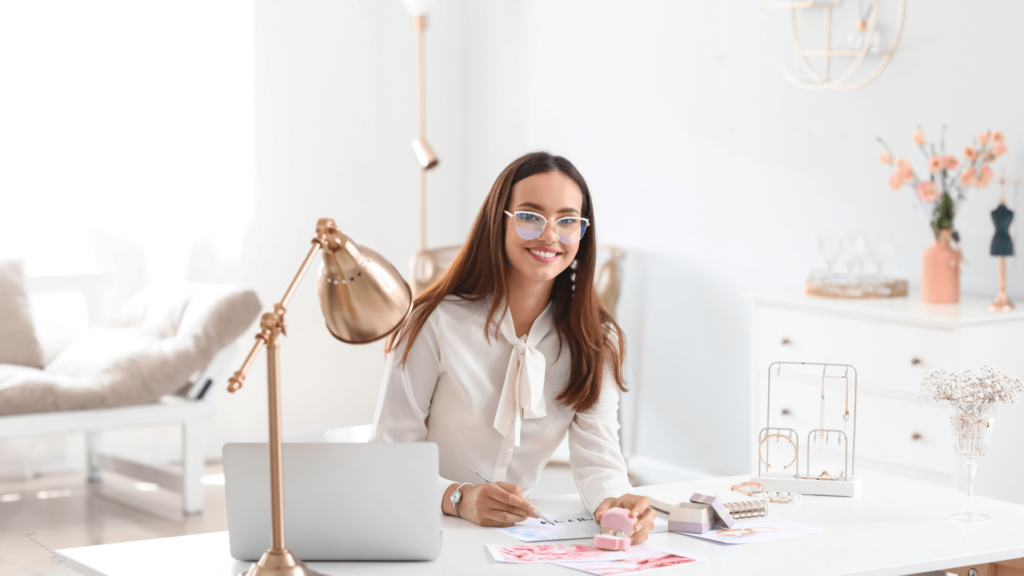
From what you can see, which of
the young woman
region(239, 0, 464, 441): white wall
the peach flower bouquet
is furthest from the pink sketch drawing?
region(239, 0, 464, 441): white wall

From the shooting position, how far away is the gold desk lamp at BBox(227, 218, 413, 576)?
124 centimetres

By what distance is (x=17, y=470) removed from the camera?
426 centimetres

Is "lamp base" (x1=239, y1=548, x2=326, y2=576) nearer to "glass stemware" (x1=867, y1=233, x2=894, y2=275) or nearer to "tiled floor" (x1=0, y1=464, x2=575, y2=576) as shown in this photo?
"tiled floor" (x1=0, y1=464, x2=575, y2=576)

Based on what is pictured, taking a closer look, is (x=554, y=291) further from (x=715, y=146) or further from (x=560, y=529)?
(x=715, y=146)

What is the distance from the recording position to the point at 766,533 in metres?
1.59

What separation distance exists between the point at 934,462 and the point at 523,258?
1491 mm

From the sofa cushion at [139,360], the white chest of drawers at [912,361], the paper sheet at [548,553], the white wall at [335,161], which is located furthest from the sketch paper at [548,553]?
the white wall at [335,161]

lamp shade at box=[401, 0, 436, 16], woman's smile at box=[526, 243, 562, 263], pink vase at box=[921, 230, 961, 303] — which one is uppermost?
lamp shade at box=[401, 0, 436, 16]

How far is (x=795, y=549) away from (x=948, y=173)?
198 centimetres

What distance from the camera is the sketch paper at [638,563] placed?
4.61ft

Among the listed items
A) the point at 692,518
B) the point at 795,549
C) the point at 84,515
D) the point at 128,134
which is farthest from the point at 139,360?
the point at 795,549

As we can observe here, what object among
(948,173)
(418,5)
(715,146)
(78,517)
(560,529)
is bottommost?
(78,517)

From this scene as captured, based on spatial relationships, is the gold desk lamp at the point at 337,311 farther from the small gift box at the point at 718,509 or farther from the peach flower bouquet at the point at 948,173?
the peach flower bouquet at the point at 948,173

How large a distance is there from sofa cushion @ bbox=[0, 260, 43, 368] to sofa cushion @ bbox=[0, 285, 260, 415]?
10 cm
